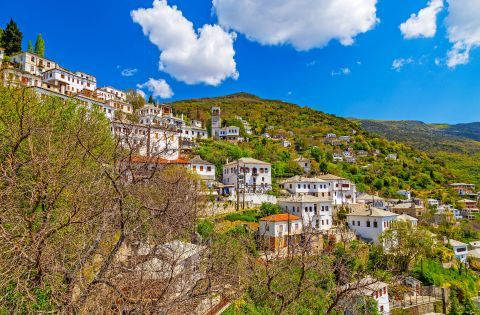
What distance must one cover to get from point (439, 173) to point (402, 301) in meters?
58.0

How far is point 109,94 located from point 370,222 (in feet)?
172

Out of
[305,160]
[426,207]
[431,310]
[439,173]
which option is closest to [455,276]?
[431,310]

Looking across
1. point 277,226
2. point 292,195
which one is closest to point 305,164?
point 292,195

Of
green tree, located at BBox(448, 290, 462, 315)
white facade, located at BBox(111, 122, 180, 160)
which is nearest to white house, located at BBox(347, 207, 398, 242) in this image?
green tree, located at BBox(448, 290, 462, 315)

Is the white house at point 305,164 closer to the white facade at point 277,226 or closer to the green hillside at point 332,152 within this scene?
the green hillside at point 332,152

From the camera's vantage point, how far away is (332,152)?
242 ft

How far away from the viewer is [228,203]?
122 feet

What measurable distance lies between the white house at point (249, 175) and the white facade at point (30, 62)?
37178 mm

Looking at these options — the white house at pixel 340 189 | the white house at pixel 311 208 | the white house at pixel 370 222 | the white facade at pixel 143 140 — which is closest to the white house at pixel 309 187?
the white house at pixel 340 189

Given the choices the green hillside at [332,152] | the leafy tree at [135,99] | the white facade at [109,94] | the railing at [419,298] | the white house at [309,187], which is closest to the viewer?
the railing at [419,298]

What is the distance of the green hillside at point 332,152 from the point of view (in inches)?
2311

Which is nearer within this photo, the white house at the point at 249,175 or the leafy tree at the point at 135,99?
the white house at the point at 249,175

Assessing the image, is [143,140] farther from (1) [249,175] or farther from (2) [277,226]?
(1) [249,175]

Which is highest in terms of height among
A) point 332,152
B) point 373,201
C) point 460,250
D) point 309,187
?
point 332,152
